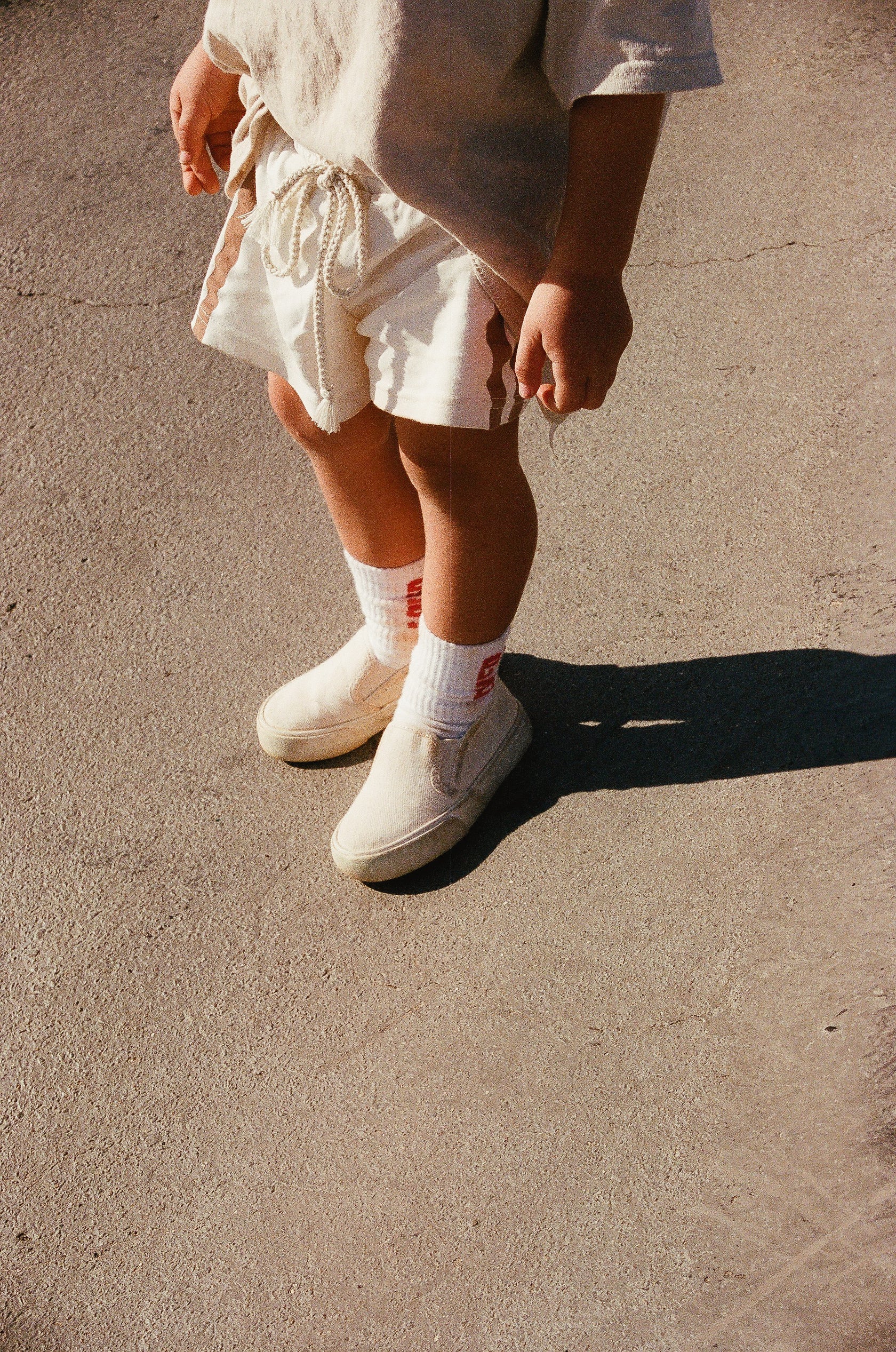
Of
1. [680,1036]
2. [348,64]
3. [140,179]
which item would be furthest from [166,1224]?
[140,179]

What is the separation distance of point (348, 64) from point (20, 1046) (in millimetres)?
1283

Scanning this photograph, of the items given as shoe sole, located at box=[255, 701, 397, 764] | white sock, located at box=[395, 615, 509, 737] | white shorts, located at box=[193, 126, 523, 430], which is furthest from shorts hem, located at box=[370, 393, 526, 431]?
shoe sole, located at box=[255, 701, 397, 764]

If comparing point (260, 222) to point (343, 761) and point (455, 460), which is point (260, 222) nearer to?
point (455, 460)

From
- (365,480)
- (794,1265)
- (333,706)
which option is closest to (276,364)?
(365,480)

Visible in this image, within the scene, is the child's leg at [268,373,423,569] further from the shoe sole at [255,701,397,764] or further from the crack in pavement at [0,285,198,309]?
the crack in pavement at [0,285,198,309]

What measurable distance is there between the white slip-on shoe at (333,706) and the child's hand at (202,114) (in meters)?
0.69

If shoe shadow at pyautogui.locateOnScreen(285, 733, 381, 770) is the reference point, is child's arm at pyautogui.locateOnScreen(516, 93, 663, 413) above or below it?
above

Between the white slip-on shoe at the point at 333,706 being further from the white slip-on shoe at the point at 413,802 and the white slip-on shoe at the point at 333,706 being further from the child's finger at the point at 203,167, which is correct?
the child's finger at the point at 203,167

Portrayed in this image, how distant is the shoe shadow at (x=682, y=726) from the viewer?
1707 mm

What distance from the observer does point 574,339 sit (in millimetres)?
1113

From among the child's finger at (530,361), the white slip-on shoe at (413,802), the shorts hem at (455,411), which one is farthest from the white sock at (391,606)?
the child's finger at (530,361)

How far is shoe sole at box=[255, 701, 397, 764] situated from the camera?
1786 mm

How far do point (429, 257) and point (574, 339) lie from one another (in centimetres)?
20

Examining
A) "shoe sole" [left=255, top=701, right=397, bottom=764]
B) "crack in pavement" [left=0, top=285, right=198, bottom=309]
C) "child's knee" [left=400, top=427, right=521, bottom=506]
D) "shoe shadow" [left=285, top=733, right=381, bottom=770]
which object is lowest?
"shoe shadow" [left=285, top=733, right=381, bottom=770]
